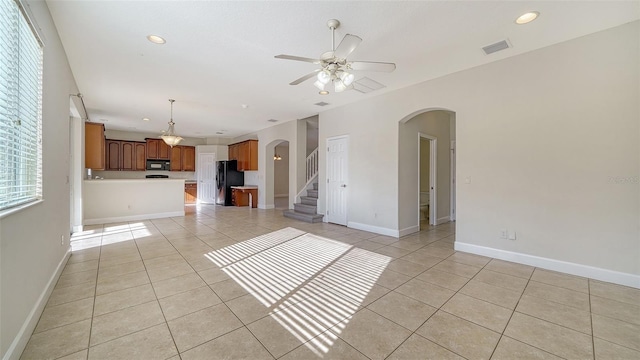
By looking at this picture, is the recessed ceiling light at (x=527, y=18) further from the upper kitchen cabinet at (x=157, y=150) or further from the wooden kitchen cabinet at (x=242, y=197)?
the upper kitchen cabinet at (x=157, y=150)

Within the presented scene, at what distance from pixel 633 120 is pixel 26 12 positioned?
5.76m

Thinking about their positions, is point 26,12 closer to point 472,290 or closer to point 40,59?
point 40,59

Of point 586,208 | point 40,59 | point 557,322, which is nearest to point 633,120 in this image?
point 586,208

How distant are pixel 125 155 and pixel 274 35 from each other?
30.0 feet

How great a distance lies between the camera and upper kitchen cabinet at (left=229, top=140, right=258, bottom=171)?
9344 mm

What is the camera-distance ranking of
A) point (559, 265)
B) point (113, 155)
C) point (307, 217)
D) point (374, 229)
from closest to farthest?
1. point (559, 265)
2. point (374, 229)
3. point (307, 217)
4. point (113, 155)

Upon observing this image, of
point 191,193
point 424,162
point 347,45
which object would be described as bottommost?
point 191,193

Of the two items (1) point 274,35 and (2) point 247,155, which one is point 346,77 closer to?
(1) point 274,35

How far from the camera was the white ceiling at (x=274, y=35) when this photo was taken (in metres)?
2.49

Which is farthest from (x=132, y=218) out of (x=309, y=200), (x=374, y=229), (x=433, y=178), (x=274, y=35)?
(x=433, y=178)

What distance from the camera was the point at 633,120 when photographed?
2.77m

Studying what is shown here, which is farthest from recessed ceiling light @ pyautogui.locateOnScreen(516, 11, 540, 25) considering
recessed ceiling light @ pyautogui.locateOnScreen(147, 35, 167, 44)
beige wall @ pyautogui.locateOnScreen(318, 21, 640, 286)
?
recessed ceiling light @ pyautogui.locateOnScreen(147, 35, 167, 44)

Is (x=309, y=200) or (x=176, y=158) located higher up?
(x=176, y=158)

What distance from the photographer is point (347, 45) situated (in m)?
2.37
